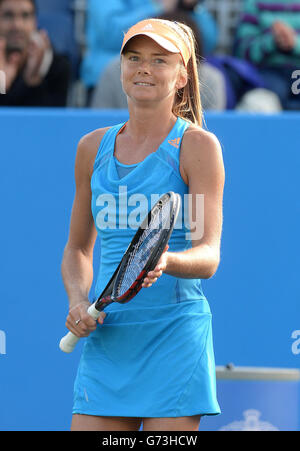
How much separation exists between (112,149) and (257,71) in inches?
128

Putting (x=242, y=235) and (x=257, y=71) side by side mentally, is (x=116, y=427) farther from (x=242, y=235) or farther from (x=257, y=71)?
(x=257, y=71)

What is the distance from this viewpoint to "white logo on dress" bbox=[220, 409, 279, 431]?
364 centimetres

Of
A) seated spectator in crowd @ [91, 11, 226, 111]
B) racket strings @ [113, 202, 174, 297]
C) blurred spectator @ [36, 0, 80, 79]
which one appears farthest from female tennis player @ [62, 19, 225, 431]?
blurred spectator @ [36, 0, 80, 79]

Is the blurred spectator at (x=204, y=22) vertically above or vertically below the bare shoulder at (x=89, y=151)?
above

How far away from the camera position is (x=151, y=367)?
8.19 feet

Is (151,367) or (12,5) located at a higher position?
(12,5)

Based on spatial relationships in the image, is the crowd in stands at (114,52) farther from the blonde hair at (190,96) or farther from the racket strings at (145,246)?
the racket strings at (145,246)

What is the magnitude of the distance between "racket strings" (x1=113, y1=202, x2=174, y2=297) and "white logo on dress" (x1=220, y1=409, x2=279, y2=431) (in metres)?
1.44

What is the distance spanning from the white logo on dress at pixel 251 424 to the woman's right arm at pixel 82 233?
1.17 meters

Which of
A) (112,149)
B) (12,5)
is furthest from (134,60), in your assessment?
(12,5)

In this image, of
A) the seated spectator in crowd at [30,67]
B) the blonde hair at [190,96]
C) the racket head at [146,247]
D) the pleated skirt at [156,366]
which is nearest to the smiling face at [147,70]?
the blonde hair at [190,96]

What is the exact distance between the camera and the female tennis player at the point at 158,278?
249 centimetres

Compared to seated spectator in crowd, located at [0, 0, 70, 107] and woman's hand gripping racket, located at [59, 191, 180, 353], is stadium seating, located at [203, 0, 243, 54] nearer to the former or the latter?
seated spectator in crowd, located at [0, 0, 70, 107]

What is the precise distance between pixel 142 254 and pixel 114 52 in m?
3.62
